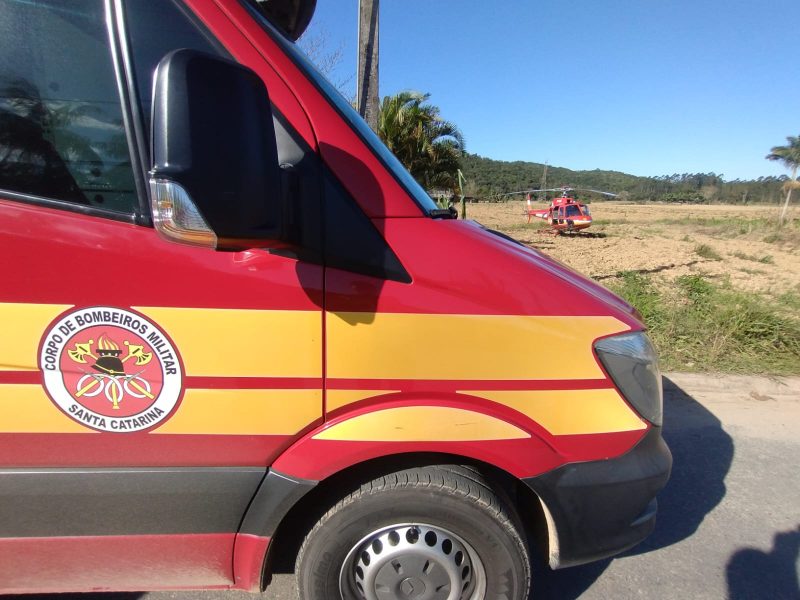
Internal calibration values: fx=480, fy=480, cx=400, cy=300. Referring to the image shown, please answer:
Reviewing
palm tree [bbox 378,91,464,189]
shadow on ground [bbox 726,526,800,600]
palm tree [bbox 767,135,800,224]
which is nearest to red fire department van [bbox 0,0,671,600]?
shadow on ground [bbox 726,526,800,600]

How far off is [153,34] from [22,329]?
0.96m

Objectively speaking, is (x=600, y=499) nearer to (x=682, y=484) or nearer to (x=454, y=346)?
(x=454, y=346)

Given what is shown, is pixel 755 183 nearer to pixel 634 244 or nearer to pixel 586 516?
pixel 634 244

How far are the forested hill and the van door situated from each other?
60.4m

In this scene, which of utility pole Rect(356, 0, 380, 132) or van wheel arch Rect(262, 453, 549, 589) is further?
utility pole Rect(356, 0, 380, 132)

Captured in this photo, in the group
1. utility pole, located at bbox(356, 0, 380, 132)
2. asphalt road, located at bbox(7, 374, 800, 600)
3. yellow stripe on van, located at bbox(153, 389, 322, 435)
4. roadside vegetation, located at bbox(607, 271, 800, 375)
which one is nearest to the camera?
yellow stripe on van, located at bbox(153, 389, 322, 435)

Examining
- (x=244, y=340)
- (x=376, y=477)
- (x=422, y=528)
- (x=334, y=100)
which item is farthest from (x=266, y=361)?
(x=334, y=100)

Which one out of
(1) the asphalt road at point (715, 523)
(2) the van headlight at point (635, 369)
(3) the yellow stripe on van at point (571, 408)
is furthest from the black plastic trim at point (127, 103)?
(1) the asphalt road at point (715, 523)

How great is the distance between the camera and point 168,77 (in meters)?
1.10

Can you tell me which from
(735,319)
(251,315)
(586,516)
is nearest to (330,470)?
(251,315)

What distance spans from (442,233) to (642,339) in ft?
2.87

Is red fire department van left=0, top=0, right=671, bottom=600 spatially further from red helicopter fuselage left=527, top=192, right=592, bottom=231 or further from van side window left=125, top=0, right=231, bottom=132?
red helicopter fuselage left=527, top=192, right=592, bottom=231

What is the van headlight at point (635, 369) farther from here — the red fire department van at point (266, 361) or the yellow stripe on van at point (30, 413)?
the yellow stripe on van at point (30, 413)

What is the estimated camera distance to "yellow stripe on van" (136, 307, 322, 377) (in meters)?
1.44
